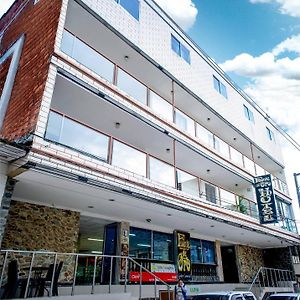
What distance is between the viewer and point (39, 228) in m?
9.84

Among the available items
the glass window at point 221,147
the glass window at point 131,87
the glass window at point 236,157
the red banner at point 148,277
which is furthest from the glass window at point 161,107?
the red banner at point 148,277

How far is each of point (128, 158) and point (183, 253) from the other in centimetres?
738

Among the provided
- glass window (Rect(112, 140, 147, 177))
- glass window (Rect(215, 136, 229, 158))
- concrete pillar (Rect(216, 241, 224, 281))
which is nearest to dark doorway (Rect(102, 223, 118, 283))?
glass window (Rect(112, 140, 147, 177))

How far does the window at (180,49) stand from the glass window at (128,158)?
26.7 ft

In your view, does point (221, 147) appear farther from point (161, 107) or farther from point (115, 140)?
point (115, 140)

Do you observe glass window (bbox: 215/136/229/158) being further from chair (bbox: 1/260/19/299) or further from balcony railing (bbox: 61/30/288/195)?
chair (bbox: 1/260/19/299)

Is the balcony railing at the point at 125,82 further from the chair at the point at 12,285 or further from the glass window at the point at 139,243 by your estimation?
the chair at the point at 12,285

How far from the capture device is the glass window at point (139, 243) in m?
12.9

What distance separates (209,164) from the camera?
659 inches

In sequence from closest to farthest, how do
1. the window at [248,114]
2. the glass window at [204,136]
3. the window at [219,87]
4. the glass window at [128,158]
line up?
the glass window at [128,158] < the glass window at [204,136] < the window at [219,87] < the window at [248,114]

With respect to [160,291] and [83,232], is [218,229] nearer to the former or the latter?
[160,291]

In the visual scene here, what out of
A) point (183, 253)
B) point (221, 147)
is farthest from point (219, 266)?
point (221, 147)

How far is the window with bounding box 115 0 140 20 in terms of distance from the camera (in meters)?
13.3

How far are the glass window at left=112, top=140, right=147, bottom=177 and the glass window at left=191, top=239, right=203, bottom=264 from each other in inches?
298
